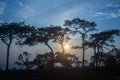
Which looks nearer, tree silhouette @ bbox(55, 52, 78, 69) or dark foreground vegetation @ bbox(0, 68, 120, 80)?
dark foreground vegetation @ bbox(0, 68, 120, 80)

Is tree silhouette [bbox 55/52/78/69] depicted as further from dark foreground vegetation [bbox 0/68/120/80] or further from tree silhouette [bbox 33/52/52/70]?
dark foreground vegetation [bbox 0/68/120/80]

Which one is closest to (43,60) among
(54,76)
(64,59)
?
(64,59)

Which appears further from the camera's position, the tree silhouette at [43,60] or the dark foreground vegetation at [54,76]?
the tree silhouette at [43,60]

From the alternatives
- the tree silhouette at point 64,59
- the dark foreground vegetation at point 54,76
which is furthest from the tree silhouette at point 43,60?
the dark foreground vegetation at point 54,76

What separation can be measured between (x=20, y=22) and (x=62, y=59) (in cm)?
1229

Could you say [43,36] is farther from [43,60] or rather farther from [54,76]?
[54,76]

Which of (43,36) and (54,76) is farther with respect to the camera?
(43,36)

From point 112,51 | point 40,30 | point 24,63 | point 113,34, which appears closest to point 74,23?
point 40,30

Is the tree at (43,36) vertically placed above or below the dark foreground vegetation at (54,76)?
above

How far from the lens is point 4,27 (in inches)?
1694

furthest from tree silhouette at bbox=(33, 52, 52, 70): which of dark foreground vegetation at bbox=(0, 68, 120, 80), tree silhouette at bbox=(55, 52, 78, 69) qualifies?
dark foreground vegetation at bbox=(0, 68, 120, 80)

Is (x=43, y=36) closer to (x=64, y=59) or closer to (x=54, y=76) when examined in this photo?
(x=64, y=59)

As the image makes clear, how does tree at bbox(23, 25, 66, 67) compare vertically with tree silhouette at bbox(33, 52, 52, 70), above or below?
above

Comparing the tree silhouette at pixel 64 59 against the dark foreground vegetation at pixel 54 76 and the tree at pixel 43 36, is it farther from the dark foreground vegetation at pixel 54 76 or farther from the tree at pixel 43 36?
the dark foreground vegetation at pixel 54 76
